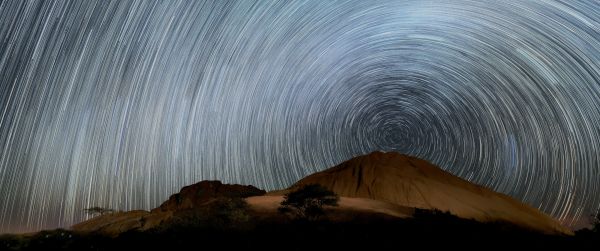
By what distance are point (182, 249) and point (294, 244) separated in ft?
21.2

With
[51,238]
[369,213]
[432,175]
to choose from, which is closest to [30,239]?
[51,238]

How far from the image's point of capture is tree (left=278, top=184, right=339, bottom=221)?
4019 cm

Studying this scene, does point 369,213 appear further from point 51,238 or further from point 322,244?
point 51,238

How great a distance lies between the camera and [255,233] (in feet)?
115

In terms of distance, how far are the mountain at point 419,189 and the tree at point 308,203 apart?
69.7 feet

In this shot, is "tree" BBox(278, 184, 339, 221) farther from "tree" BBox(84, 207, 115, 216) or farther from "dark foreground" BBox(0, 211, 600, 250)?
"tree" BBox(84, 207, 115, 216)

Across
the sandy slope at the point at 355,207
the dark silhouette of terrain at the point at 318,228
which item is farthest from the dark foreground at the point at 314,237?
the sandy slope at the point at 355,207

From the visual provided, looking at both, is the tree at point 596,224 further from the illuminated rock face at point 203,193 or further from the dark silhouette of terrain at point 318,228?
the illuminated rock face at point 203,193

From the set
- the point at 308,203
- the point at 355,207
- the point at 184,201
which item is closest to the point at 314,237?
the point at 308,203

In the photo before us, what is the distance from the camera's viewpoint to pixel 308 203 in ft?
137

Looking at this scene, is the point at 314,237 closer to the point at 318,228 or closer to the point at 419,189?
the point at 318,228

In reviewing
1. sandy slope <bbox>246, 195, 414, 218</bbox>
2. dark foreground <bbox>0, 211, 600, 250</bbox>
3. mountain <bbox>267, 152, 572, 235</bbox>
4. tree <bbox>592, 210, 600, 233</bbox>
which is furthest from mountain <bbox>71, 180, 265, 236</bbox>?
tree <bbox>592, 210, 600, 233</bbox>

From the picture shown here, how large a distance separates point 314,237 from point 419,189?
40714 millimetres

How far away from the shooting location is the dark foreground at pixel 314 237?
28.8m
